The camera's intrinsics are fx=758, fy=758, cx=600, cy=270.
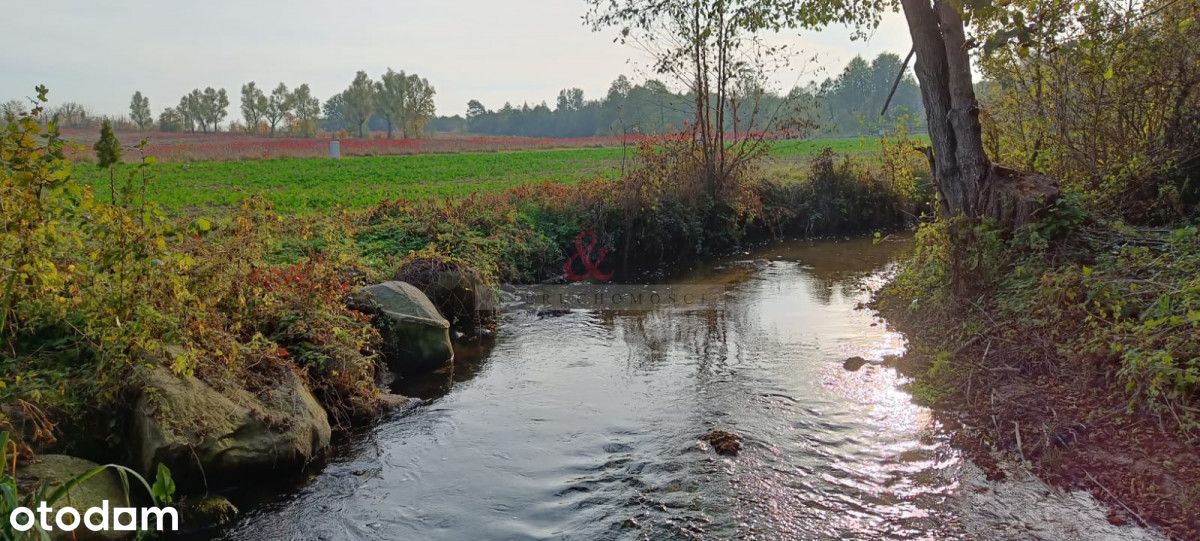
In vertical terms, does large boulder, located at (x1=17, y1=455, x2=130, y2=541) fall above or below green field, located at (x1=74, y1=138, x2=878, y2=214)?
below

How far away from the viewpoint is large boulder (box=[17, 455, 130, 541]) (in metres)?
4.73

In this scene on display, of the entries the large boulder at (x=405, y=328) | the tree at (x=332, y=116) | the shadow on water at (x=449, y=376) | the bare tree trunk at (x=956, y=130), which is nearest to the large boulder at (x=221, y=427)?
the shadow on water at (x=449, y=376)

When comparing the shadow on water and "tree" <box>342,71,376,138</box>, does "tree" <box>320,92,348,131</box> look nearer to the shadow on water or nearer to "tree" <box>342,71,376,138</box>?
"tree" <box>342,71,376,138</box>

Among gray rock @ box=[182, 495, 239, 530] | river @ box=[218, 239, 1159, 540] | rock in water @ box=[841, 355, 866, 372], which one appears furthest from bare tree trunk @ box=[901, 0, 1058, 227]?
gray rock @ box=[182, 495, 239, 530]

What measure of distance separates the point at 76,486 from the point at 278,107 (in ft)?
359

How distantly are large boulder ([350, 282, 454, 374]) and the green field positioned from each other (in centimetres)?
831

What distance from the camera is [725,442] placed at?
6508mm

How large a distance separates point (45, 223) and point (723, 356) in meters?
6.94

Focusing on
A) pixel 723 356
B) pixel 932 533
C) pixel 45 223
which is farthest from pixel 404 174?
pixel 932 533

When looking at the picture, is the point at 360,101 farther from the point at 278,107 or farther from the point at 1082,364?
the point at 1082,364

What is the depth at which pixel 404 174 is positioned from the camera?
3053cm

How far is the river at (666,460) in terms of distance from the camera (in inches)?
208

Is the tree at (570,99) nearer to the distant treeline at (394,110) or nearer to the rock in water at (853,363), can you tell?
the distant treeline at (394,110)

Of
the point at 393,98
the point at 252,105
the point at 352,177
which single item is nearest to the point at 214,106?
the point at 252,105
